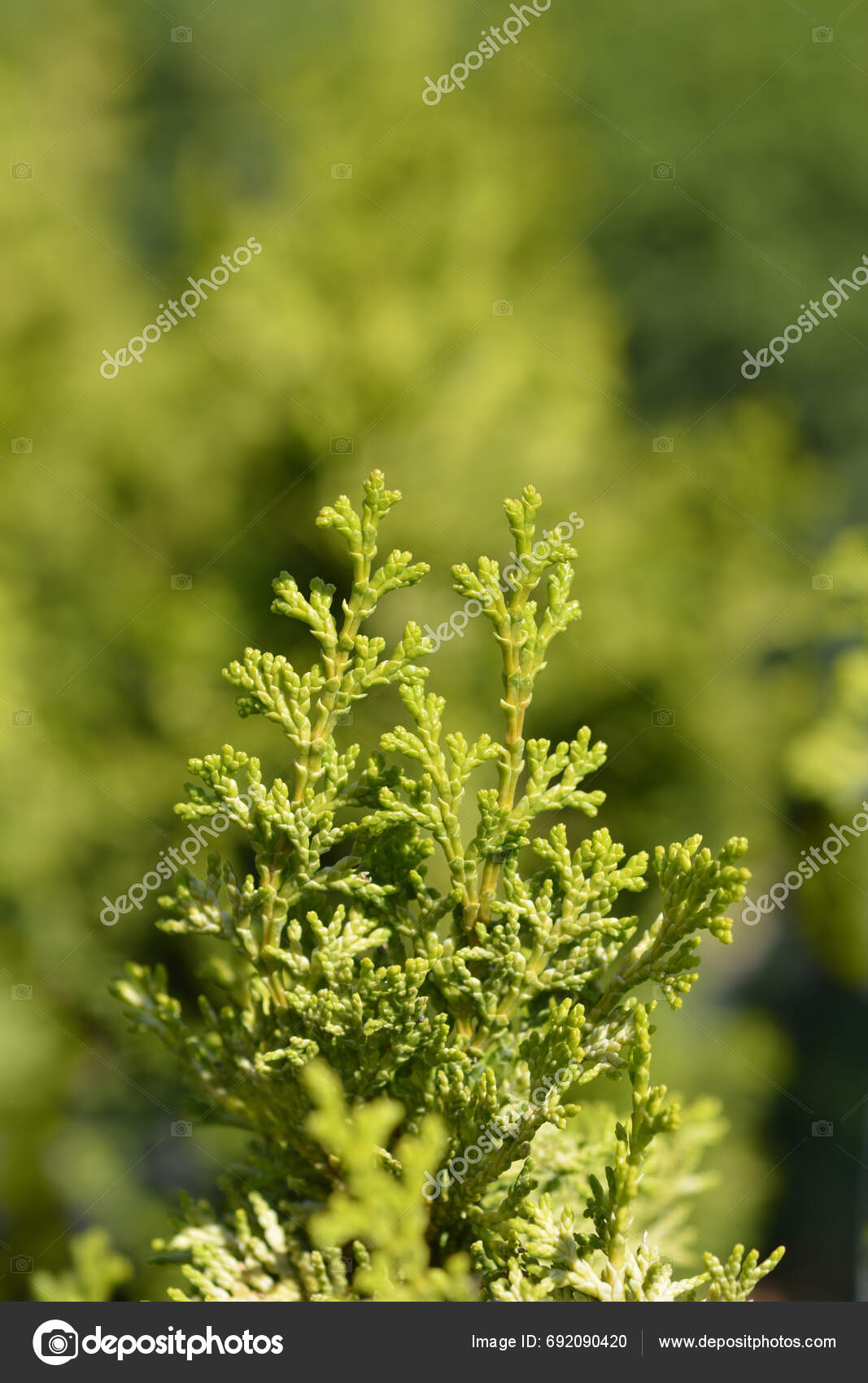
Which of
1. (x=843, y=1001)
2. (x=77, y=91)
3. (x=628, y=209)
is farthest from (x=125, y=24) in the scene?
(x=843, y=1001)

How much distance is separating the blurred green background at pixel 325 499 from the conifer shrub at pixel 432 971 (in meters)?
1.33

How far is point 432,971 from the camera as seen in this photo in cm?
119

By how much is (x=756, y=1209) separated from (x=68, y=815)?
3.09 meters

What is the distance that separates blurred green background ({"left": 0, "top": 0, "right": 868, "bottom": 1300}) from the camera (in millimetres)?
2750

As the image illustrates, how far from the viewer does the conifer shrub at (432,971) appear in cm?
112

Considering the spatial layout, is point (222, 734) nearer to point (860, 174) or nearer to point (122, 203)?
point (122, 203)

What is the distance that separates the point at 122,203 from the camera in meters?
3.64
